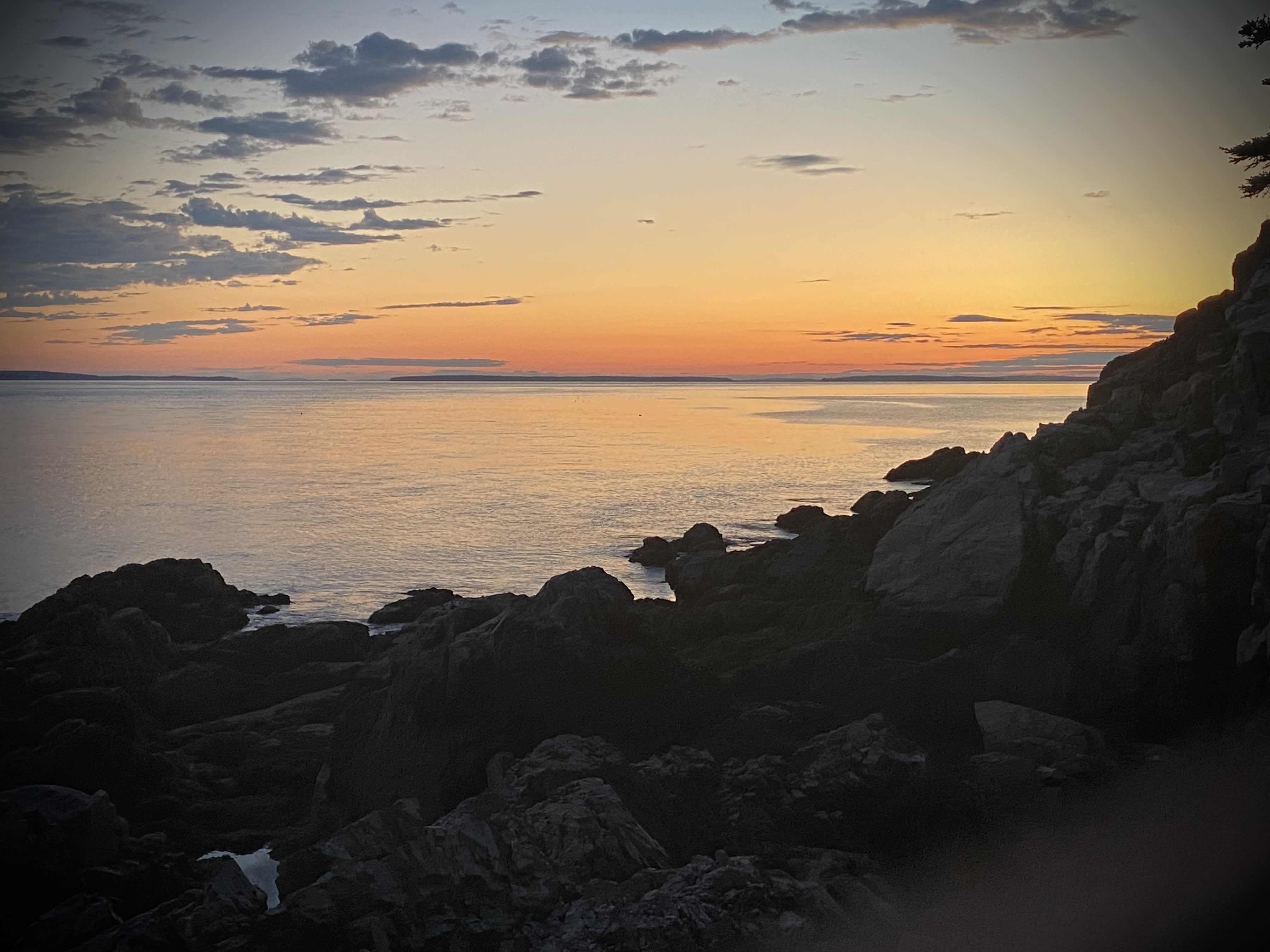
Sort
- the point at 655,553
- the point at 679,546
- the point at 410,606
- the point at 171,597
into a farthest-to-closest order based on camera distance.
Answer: the point at 655,553
the point at 679,546
the point at 410,606
the point at 171,597

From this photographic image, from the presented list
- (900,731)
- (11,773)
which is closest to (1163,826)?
(900,731)

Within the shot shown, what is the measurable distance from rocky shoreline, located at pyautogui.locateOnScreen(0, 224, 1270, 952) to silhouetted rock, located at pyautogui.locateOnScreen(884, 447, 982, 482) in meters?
38.2

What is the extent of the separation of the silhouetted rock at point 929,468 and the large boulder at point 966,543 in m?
40.7

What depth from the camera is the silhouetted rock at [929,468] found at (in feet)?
212

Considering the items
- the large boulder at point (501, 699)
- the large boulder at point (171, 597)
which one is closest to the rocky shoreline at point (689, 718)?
the large boulder at point (501, 699)

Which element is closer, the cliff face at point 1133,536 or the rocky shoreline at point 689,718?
the rocky shoreline at point 689,718

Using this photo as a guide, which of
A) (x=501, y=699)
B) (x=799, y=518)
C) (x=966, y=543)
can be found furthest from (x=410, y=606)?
(x=799, y=518)

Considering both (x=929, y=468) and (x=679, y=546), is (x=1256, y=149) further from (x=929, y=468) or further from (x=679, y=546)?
(x=929, y=468)

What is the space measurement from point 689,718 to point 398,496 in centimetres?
4959

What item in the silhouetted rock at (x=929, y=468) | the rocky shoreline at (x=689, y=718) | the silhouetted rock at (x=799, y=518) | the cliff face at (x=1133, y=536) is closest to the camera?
the rocky shoreline at (x=689, y=718)

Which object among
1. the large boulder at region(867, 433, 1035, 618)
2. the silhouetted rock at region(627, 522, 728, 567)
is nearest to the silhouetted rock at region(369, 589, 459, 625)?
the silhouetted rock at region(627, 522, 728, 567)

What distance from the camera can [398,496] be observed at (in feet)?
211

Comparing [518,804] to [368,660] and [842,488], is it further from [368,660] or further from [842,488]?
[842,488]

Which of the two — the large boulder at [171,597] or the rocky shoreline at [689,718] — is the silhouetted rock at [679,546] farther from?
the large boulder at [171,597]
